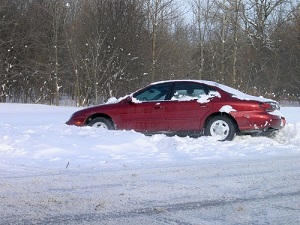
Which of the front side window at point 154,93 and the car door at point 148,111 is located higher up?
the front side window at point 154,93

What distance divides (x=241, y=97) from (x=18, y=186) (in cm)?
611

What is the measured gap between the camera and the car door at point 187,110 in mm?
11164

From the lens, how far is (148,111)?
11.4 m

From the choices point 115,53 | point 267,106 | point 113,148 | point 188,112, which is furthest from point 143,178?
point 115,53

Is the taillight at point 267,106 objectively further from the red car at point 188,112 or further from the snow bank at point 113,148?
the snow bank at point 113,148

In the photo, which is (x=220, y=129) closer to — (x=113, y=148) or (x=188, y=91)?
(x=188, y=91)

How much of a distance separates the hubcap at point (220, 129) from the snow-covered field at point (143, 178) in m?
0.32

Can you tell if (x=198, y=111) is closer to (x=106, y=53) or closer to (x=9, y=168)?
(x=9, y=168)

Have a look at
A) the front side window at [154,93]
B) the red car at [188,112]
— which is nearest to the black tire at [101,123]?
the red car at [188,112]

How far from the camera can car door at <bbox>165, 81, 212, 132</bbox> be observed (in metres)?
11.2

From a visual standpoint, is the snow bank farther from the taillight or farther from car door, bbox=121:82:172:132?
car door, bbox=121:82:172:132

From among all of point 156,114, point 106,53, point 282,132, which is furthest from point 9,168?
point 106,53

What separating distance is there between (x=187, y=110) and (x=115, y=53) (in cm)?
1658

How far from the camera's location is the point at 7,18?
29.0 meters
